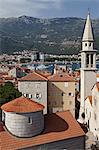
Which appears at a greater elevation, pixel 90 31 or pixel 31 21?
pixel 31 21

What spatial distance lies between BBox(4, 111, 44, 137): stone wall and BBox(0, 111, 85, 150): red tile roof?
243mm

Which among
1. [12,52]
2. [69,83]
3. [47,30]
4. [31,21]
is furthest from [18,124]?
[47,30]

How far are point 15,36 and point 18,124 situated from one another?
147075mm

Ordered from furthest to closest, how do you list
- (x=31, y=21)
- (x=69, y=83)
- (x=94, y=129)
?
(x=31, y=21)
(x=69, y=83)
(x=94, y=129)

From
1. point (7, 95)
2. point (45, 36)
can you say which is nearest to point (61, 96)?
point (7, 95)

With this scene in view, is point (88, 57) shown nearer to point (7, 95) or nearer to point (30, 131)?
point (7, 95)

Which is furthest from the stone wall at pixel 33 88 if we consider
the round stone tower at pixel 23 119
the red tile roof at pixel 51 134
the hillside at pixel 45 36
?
the hillside at pixel 45 36

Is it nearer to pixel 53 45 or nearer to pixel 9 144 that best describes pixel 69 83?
pixel 9 144

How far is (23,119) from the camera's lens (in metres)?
14.1

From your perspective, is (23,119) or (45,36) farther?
(45,36)

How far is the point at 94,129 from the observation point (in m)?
20.9

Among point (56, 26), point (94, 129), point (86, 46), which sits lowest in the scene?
point (94, 129)

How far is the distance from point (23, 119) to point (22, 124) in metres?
0.22

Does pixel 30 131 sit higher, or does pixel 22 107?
pixel 22 107
